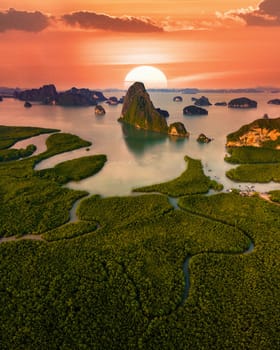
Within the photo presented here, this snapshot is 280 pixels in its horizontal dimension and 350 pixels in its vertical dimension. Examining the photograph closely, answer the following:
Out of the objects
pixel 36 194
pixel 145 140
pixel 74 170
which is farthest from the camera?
pixel 145 140

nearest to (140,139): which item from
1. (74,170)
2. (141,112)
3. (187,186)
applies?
(141,112)

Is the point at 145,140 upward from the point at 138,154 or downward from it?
upward

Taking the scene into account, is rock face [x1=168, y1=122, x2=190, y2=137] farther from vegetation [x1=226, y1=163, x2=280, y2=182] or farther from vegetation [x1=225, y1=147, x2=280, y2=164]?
vegetation [x1=226, y1=163, x2=280, y2=182]

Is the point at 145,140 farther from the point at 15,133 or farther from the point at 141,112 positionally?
the point at 15,133

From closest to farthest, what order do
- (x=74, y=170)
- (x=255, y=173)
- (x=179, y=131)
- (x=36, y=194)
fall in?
1. (x=36, y=194)
2. (x=255, y=173)
3. (x=74, y=170)
4. (x=179, y=131)

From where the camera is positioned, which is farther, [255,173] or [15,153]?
[15,153]

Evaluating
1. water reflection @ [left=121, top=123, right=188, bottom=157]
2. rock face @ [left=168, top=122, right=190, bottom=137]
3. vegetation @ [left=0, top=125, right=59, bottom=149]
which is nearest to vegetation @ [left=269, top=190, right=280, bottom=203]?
water reflection @ [left=121, top=123, right=188, bottom=157]

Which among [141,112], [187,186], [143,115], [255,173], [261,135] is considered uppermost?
[141,112]

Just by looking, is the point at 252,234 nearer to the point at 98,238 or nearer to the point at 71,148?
the point at 98,238
